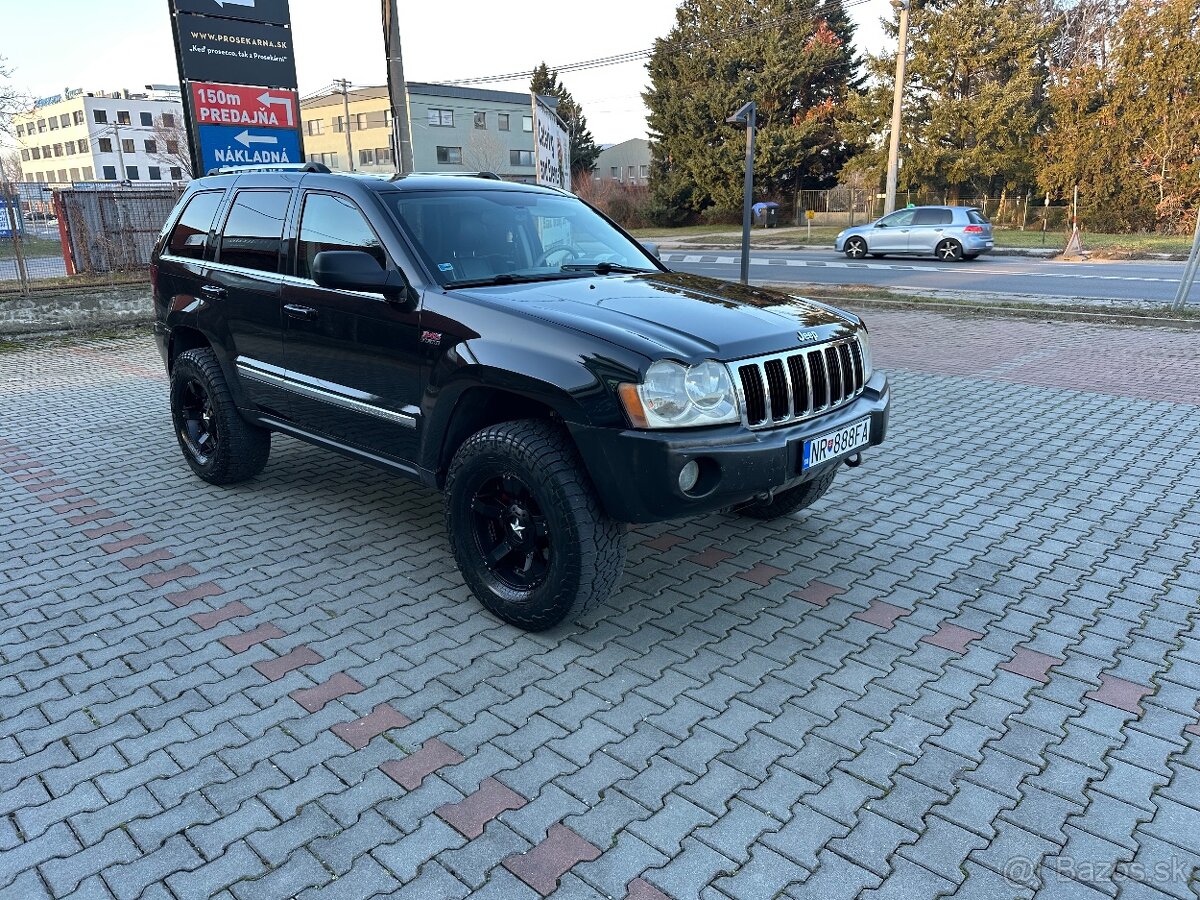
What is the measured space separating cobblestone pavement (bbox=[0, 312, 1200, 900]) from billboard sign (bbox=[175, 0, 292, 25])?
809cm

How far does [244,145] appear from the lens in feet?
38.4

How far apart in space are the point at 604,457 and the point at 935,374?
268 inches

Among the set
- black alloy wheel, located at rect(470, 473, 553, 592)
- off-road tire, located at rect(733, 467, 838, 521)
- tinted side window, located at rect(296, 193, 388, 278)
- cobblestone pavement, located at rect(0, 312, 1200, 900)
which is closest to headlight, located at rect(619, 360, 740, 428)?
black alloy wheel, located at rect(470, 473, 553, 592)

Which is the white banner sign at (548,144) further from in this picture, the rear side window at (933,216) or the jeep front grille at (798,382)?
the rear side window at (933,216)

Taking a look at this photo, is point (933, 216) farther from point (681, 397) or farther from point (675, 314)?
point (681, 397)

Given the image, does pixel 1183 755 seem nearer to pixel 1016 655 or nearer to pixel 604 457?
pixel 1016 655

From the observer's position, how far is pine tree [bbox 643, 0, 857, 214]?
38.6 metres

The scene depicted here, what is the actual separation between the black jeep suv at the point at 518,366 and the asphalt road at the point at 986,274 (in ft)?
40.1

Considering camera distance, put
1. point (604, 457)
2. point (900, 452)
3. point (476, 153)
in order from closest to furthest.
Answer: point (604, 457) → point (900, 452) → point (476, 153)

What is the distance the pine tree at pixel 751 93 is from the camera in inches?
1519

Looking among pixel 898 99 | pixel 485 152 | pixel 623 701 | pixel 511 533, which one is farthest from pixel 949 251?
pixel 485 152

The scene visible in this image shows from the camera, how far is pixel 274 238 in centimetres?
467

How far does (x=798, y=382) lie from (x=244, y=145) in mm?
10722

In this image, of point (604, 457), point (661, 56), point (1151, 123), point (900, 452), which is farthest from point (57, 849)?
point (661, 56)
